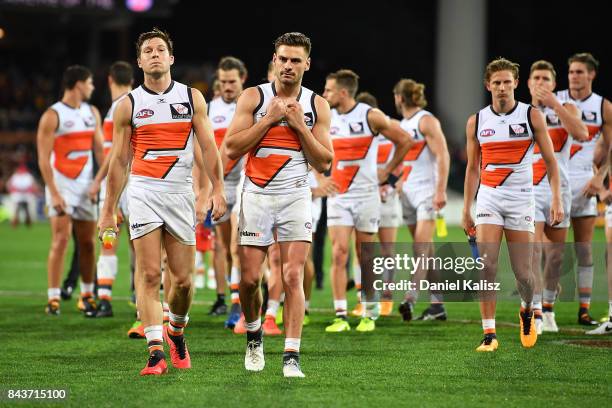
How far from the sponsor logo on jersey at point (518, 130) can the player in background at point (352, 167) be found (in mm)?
2040

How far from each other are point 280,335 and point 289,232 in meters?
2.69

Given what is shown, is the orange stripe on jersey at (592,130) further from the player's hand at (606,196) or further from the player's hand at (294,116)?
the player's hand at (294,116)

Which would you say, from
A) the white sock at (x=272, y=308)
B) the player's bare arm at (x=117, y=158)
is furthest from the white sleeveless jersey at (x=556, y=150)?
the player's bare arm at (x=117, y=158)

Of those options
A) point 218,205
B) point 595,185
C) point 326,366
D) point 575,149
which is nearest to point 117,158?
point 218,205

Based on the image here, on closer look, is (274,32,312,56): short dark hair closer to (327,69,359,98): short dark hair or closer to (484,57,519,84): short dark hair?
(484,57,519,84): short dark hair

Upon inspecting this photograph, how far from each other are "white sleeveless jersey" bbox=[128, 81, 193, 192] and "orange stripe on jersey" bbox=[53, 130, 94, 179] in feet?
14.5

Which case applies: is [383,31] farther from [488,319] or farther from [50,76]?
[488,319]

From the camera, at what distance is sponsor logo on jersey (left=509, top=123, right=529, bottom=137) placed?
8.91m

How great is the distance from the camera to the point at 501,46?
3838 cm

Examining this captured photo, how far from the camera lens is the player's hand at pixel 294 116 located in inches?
284

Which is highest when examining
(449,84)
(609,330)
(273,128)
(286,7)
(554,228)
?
(286,7)

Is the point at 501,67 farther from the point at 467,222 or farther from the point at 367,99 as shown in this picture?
the point at 367,99

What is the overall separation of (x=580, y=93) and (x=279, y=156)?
4.60 meters

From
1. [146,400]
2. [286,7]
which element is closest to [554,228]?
[146,400]
